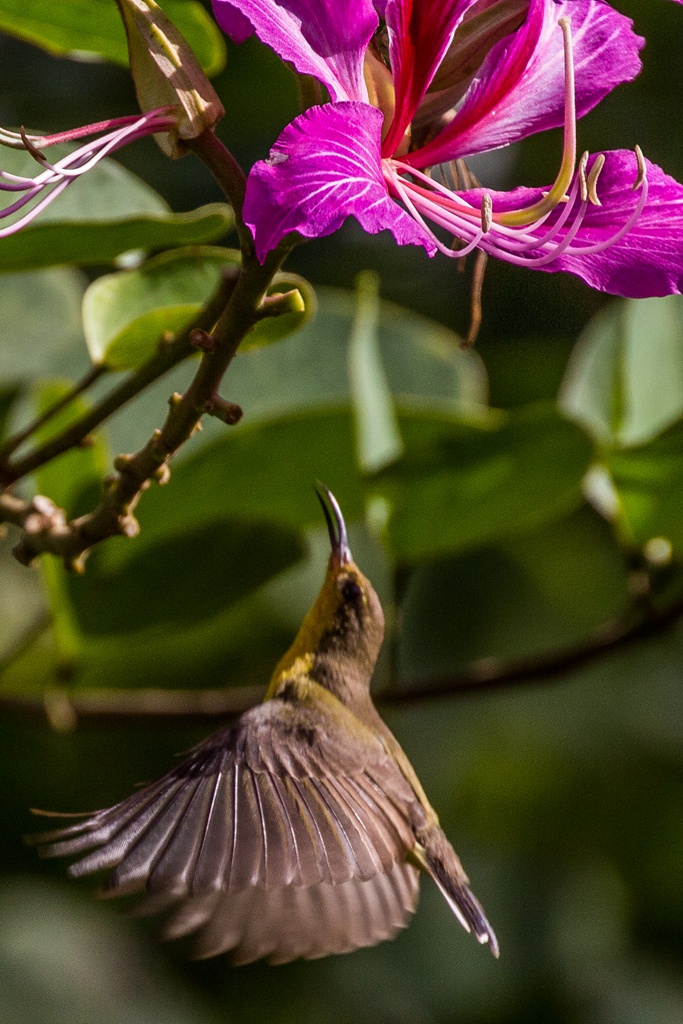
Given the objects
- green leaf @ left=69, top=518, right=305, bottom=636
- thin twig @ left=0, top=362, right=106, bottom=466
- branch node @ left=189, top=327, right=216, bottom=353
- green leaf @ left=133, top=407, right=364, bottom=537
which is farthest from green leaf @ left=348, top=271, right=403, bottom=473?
branch node @ left=189, top=327, right=216, bottom=353

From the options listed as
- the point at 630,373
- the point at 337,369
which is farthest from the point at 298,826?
the point at 630,373

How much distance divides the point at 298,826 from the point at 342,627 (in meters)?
0.33

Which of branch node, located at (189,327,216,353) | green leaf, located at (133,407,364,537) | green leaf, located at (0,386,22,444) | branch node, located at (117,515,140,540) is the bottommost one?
green leaf, located at (133,407,364,537)

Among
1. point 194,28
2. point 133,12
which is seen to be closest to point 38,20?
point 194,28

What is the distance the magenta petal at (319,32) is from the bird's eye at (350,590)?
2.61 feet

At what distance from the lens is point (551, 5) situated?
0.94 meters

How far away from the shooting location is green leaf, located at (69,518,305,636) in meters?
1.61

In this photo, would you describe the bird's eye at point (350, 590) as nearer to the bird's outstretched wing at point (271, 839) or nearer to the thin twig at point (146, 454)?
the bird's outstretched wing at point (271, 839)

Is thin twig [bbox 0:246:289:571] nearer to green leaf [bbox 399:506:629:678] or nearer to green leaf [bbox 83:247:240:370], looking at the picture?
green leaf [bbox 83:247:240:370]

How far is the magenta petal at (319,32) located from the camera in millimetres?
843

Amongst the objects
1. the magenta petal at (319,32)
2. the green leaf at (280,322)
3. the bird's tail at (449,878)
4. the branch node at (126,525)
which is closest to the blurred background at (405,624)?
the bird's tail at (449,878)

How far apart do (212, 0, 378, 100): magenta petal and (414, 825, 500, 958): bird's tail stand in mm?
963

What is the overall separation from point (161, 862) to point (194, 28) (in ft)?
2.64

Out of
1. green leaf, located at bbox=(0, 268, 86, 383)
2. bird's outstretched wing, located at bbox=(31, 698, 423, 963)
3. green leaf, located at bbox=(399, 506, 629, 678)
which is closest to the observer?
bird's outstretched wing, located at bbox=(31, 698, 423, 963)
